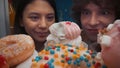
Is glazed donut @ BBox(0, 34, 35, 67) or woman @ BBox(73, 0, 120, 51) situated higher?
woman @ BBox(73, 0, 120, 51)

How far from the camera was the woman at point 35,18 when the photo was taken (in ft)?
2.65

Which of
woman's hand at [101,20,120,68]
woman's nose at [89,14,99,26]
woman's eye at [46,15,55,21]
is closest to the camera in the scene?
woman's hand at [101,20,120,68]

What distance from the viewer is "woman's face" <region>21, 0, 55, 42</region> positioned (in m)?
0.81

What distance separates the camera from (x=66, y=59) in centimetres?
50

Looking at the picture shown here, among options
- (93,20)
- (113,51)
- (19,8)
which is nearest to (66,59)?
(113,51)

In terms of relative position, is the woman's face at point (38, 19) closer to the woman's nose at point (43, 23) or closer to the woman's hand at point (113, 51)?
the woman's nose at point (43, 23)

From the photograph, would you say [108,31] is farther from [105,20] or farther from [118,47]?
[105,20]

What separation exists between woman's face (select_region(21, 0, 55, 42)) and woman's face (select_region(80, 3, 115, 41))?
0.14 meters

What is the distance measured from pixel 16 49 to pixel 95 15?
32cm

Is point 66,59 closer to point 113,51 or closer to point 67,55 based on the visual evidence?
point 67,55

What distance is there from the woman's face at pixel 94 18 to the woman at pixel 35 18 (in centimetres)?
14

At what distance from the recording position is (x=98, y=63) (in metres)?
0.49

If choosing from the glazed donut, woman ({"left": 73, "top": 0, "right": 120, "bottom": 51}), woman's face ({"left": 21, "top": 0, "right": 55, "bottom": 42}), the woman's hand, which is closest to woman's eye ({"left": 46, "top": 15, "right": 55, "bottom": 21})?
woman's face ({"left": 21, "top": 0, "right": 55, "bottom": 42})

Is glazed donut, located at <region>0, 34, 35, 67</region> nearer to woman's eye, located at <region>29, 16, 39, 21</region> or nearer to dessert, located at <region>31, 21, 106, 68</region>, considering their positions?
dessert, located at <region>31, 21, 106, 68</region>
